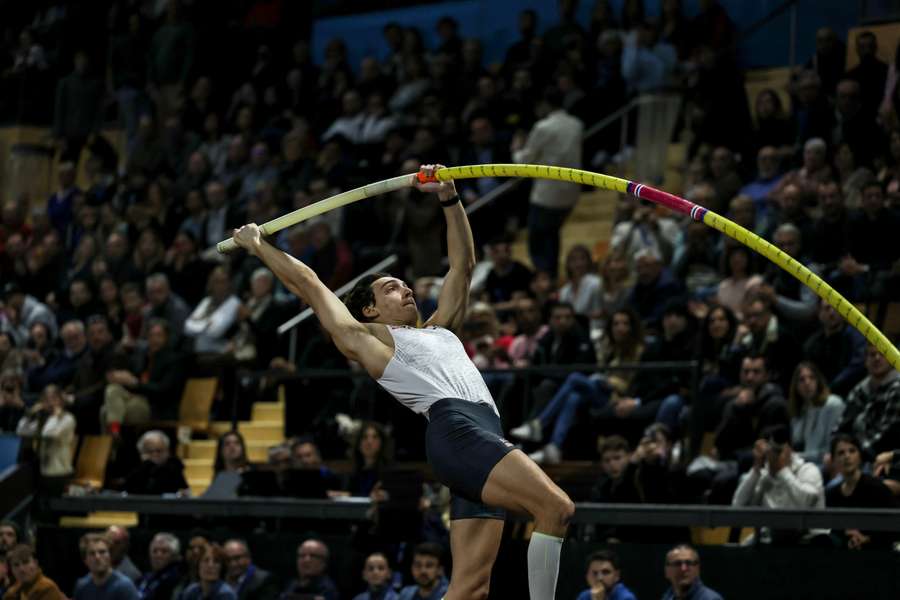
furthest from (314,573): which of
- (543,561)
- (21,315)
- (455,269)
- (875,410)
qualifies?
(21,315)

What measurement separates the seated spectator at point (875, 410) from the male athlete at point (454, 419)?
4.01 m

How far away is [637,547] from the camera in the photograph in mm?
11258

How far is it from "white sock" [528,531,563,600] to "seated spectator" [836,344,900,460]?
13.7ft

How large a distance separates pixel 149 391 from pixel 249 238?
775 cm

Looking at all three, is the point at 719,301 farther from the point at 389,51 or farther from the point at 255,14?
the point at 255,14

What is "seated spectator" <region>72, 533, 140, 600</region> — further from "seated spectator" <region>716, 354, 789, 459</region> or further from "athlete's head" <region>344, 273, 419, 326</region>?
"athlete's head" <region>344, 273, 419, 326</region>

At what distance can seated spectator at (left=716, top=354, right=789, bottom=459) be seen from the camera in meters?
12.0

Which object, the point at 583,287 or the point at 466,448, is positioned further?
the point at 583,287

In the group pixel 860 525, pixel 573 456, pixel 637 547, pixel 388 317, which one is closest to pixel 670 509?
pixel 637 547

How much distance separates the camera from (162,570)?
42.1 ft

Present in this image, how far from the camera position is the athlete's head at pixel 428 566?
36.9ft

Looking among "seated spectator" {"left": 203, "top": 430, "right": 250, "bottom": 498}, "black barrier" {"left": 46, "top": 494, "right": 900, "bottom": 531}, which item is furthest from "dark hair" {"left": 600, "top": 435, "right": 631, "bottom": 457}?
"seated spectator" {"left": 203, "top": 430, "right": 250, "bottom": 498}

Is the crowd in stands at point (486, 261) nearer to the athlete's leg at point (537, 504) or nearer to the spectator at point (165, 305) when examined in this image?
the spectator at point (165, 305)

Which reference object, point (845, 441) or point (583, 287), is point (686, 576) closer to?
point (845, 441)
